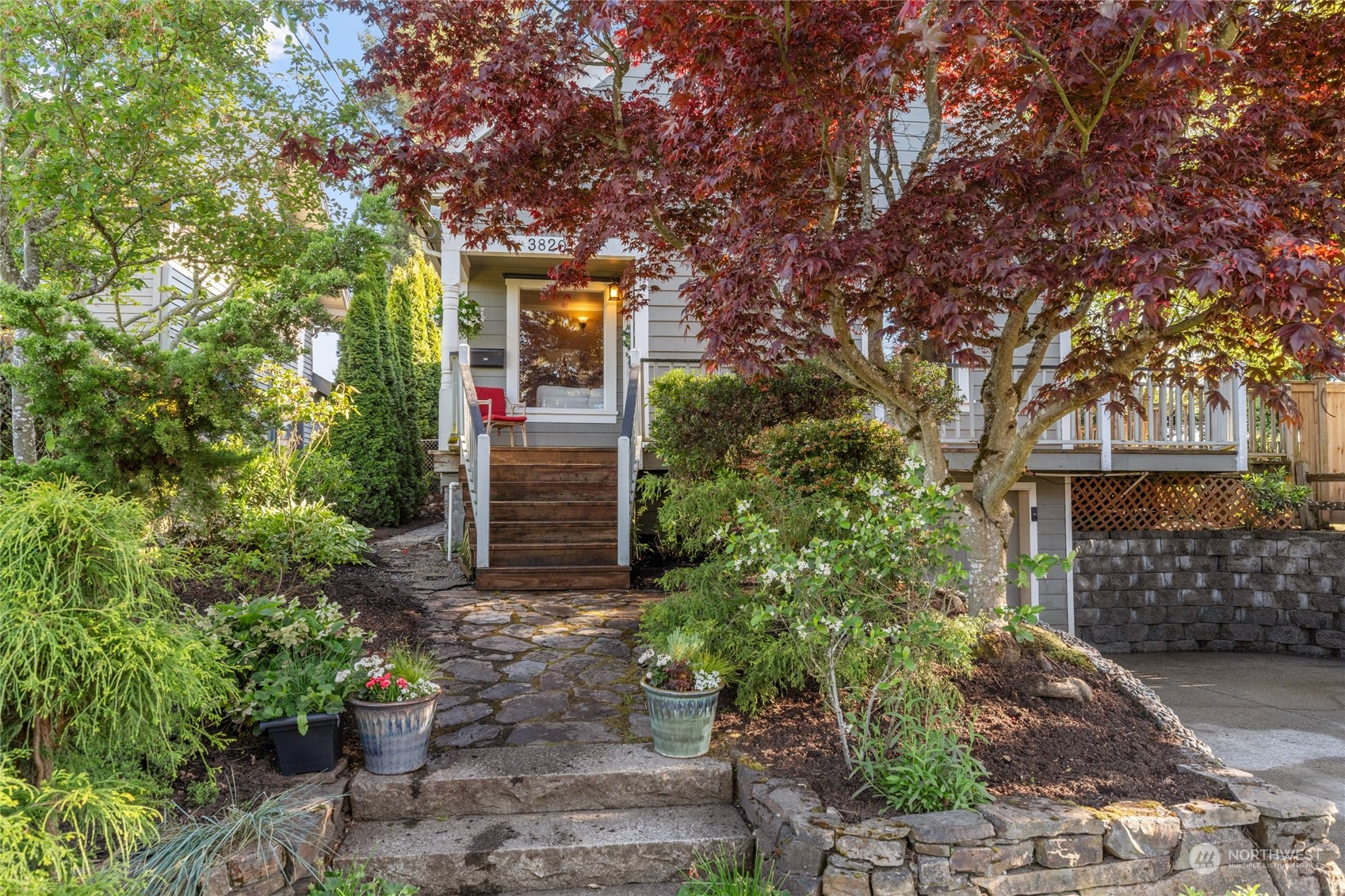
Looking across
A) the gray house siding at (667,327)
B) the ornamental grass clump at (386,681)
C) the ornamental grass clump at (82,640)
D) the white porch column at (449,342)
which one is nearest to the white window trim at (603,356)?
the gray house siding at (667,327)

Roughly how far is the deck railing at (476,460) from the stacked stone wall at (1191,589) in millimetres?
6400

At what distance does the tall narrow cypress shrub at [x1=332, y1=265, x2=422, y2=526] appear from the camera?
10.5 metres

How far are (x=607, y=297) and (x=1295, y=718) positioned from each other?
7689 millimetres

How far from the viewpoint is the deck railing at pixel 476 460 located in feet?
21.4

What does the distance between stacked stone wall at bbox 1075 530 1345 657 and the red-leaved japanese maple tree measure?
4.94 meters

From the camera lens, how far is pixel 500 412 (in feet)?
29.1

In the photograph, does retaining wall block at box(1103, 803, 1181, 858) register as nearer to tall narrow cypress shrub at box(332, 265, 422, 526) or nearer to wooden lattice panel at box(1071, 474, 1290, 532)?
wooden lattice panel at box(1071, 474, 1290, 532)

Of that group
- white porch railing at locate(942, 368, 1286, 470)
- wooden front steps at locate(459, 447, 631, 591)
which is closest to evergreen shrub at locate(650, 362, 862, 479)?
wooden front steps at locate(459, 447, 631, 591)

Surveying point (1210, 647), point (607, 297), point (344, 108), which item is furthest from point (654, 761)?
point (1210, 647)

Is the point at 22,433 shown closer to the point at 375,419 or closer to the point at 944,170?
the point at 944,170

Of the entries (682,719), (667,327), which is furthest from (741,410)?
Answer: (682,719)

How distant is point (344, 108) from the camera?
19.5 feet

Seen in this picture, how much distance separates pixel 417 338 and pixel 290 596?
8.55 meters

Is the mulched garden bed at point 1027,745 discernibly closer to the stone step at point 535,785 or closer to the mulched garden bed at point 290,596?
the stone step at point 535,785
